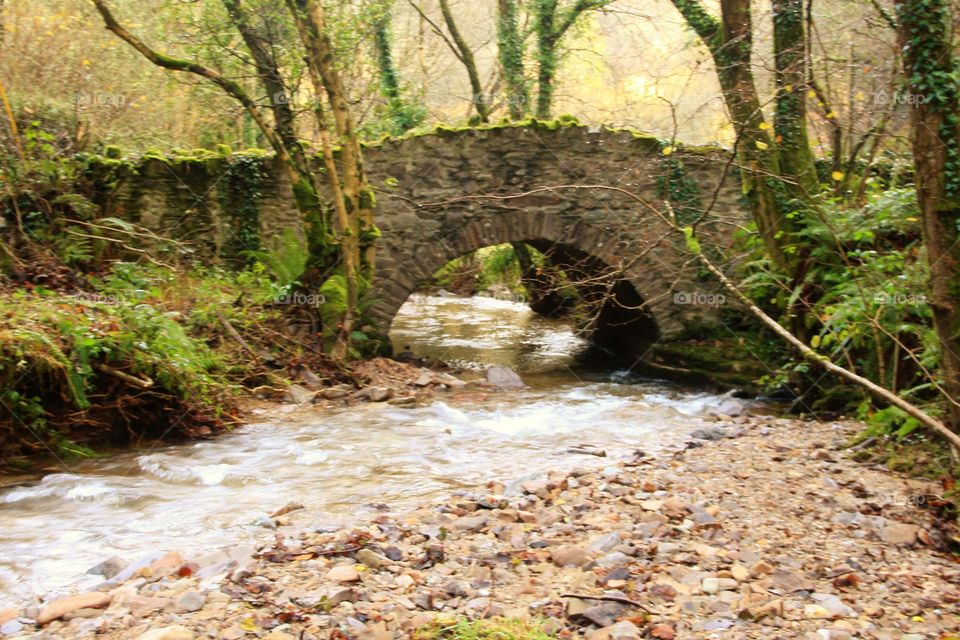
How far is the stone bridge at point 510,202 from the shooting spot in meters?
10.6

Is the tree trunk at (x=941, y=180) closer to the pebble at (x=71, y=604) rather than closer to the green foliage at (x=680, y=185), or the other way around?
the pebble at (x=71, y=604)

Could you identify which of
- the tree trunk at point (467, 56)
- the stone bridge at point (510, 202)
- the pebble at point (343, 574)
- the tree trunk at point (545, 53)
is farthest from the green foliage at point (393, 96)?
the pebble at point (343, 574)

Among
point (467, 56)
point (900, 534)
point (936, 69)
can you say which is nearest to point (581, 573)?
point (900, 534)

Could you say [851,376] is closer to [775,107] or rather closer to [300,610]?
[300,610]

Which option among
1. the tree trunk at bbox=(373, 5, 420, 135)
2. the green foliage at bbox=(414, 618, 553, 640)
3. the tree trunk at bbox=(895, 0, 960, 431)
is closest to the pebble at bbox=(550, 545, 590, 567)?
the green foliage at bbox=(414, 618, 553, 640)

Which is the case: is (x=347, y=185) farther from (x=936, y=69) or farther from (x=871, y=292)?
(x=936, y=69)

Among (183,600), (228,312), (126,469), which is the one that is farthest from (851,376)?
(228,312)

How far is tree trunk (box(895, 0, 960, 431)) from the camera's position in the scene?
457 cm

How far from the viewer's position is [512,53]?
1553 cm

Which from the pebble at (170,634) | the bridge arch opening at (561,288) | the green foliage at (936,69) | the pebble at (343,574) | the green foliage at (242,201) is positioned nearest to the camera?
the pebble at (170,634)

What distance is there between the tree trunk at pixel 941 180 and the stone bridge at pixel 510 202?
5.78 m

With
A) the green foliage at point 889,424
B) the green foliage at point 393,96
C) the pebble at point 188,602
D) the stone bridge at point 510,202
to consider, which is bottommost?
the green foliage at point 889,424

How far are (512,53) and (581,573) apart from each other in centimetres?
1334

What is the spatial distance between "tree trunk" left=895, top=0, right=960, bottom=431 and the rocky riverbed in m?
1.07
